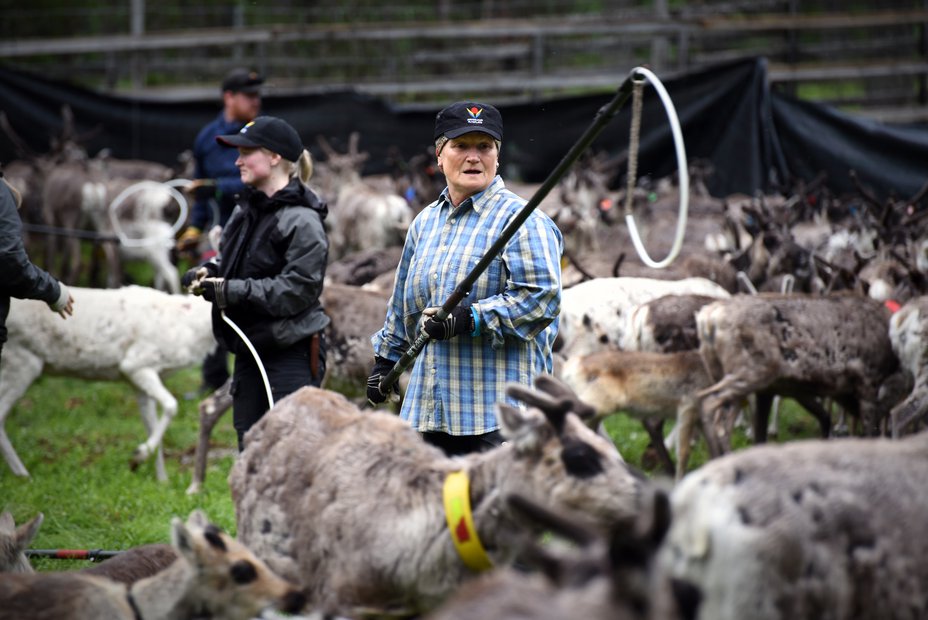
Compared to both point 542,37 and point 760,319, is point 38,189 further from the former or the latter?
point 760,319

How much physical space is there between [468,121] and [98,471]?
16.6 ft

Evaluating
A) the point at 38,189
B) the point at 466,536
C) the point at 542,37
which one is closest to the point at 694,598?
the point at 466,536

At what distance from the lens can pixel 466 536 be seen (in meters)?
3.59

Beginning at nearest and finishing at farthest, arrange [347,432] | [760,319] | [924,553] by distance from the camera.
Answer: [924,553] < [347,432] < [760,319]

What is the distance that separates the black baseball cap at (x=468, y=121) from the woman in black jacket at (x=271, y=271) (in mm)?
1183

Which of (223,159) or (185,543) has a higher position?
(223,159)

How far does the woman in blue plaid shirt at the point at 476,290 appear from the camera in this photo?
15.4ft

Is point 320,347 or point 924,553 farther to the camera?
point 320,347

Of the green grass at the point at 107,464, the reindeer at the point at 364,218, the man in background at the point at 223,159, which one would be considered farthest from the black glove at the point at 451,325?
the reindeer at the point at 364,218

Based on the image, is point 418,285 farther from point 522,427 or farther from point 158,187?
point 158,187

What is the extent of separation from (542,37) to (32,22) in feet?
37.4

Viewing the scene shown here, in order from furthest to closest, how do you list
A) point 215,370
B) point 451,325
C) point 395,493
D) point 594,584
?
1. point 215,370
2. point 451,325
3. point 395,493
4. point 594,584

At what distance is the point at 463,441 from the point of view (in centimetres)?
488

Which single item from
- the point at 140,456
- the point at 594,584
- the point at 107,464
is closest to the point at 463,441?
the point at 594,584
